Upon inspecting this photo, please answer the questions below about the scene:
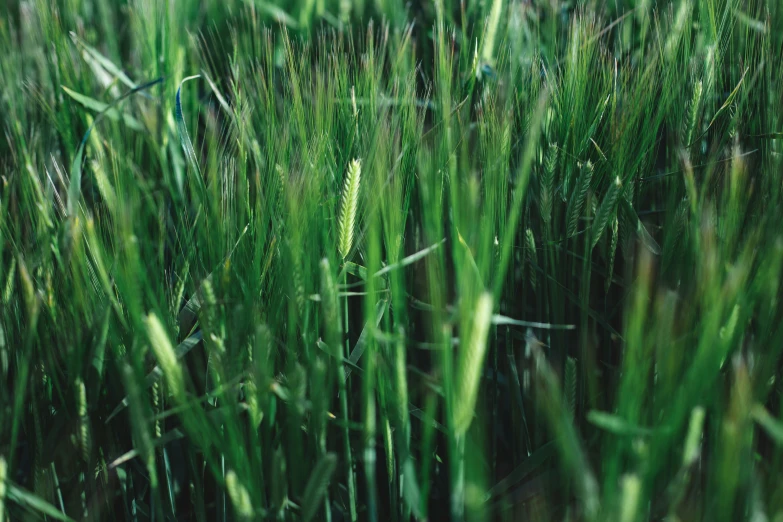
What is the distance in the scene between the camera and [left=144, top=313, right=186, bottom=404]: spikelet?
0.44m

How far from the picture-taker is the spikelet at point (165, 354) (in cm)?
44

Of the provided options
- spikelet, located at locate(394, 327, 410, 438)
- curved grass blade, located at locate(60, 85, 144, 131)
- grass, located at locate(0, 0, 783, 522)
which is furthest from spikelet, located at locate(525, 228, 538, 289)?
curved grass blade, located at locate(60, 85, 144, 131)

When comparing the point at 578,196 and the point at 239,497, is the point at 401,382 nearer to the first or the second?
the point at 239,497

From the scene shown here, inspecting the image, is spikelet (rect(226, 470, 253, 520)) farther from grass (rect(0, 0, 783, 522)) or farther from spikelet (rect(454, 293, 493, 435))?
spikelet (rect(454, 293, 493, 435))

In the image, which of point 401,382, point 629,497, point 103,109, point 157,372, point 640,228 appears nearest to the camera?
point 629,497

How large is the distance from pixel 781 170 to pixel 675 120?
0.19 meters

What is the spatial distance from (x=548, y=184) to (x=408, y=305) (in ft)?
0.56

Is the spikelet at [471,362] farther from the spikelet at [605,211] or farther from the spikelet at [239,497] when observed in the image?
the spikelet at [605,211]

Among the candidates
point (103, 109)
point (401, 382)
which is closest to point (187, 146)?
point (103, 109)

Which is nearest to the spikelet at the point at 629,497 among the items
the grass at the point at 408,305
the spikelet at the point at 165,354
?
the grass at the point at 408,305

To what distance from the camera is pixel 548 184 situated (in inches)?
27.9

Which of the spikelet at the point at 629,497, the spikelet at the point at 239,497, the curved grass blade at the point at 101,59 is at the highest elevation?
the curved grass blade at the point at 101,59

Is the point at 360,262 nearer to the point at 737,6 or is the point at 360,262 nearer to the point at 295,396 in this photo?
the point at 295,396

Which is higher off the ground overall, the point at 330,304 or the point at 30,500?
the point at 330,304
